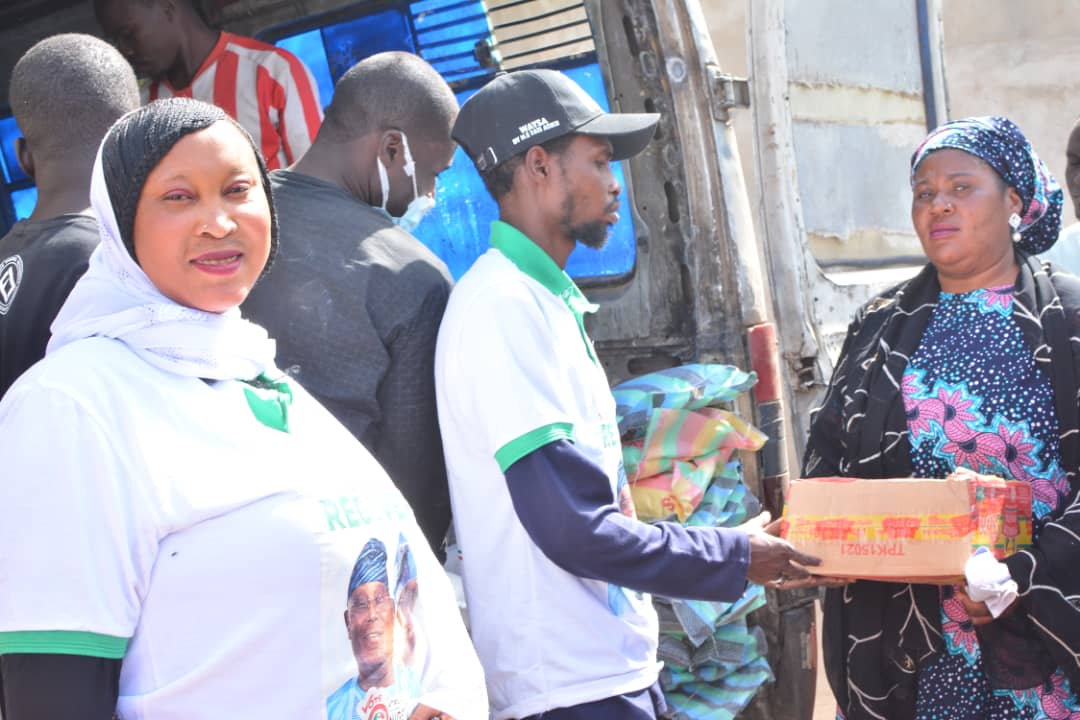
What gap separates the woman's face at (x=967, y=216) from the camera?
2.40 m

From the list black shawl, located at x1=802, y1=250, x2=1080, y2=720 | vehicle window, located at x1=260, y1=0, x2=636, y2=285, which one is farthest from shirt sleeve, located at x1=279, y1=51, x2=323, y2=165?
black shawl, located at x1=802, y1=250, x2=1080, y2=720

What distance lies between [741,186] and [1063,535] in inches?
50.5

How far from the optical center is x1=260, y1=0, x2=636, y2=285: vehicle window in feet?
10.8

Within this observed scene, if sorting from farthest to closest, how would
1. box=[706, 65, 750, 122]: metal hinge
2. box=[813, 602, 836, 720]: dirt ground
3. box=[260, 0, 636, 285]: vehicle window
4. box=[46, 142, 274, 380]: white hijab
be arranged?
box=[813, 602, 836, 720]: dirt ground → box=[260, 0, 636, 285]: vehicle window → box=[706, 65, 750, 122]: metal hinge → box=[46, 142, 274, 380]: white hijab

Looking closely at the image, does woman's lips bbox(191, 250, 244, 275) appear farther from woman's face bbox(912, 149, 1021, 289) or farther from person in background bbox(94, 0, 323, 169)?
person in background bbox(94, 0, 323, 169)

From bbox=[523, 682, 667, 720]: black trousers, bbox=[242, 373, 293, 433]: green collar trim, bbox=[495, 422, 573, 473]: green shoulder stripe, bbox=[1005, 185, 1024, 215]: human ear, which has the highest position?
bbox=[242, 373, 293, 433]: green collar trim

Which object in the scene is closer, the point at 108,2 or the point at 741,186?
the point at 741,186

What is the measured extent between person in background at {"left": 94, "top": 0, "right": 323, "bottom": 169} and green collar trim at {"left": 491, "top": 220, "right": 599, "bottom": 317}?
1643mm

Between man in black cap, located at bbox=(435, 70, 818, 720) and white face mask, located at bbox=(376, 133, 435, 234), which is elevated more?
white face mask, located at bbox=(376, 133, 435, 234)

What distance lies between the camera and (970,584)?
Answer: 2141mm

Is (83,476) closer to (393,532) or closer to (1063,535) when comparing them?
(393,532)

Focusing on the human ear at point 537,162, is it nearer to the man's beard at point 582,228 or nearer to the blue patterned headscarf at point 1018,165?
the man's beard at point 582,228

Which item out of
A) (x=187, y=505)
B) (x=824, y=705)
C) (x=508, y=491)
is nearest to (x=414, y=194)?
(x=508, y=491)

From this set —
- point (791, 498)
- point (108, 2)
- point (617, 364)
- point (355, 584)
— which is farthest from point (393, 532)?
point (108, 2)
